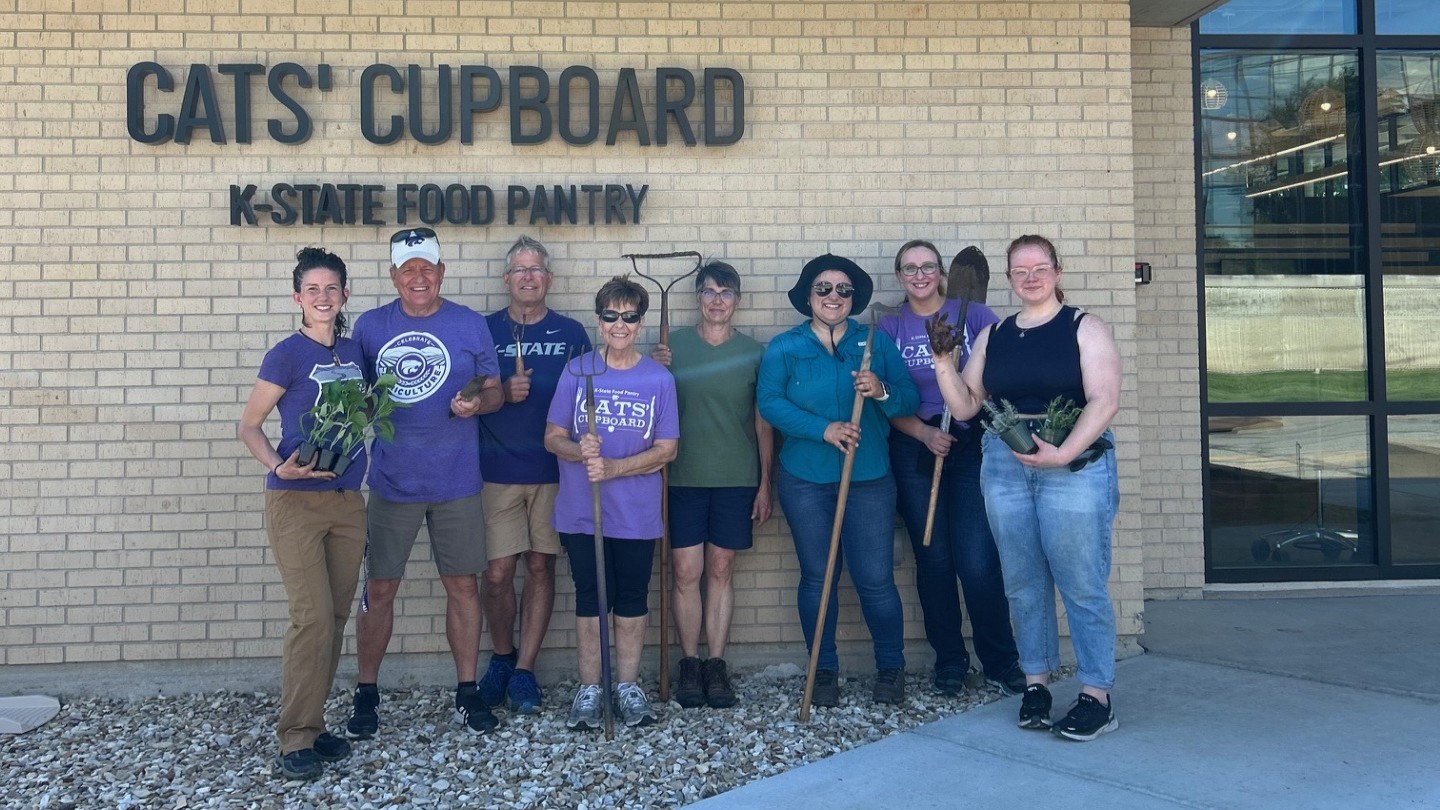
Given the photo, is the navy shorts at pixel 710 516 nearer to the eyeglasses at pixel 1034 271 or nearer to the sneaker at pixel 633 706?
the sneaker at pixel 633 706

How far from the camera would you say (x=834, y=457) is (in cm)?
496

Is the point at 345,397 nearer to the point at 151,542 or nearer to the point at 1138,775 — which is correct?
the point at 151,542

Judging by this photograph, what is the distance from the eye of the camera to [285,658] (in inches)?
168

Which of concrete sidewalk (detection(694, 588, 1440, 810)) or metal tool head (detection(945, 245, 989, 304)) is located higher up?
metal tool head (detection(945, 245, 989, 304))

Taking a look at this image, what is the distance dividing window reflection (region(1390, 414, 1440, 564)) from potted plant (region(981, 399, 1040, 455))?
4.00 meters

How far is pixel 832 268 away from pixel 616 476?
131 centimetres

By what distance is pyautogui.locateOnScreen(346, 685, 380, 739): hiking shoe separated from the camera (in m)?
4.73

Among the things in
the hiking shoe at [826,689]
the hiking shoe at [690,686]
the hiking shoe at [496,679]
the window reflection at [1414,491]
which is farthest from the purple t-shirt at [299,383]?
the window reflection at [1414,491]

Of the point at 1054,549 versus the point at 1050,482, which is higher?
the point at 1050,482

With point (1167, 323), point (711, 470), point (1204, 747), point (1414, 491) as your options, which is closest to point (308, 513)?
point (711, 470)

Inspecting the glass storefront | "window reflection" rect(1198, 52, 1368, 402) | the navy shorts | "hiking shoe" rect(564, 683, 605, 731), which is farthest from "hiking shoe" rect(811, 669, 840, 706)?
"window reflection" rect(1198, 52, 1368, 402)

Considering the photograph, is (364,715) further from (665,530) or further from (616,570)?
(665,530)

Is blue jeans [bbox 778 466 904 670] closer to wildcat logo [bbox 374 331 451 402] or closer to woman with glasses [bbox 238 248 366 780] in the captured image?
wildcat logo [bbox 374 331 451 402]

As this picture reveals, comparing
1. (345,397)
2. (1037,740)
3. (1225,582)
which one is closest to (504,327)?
(345,397)
